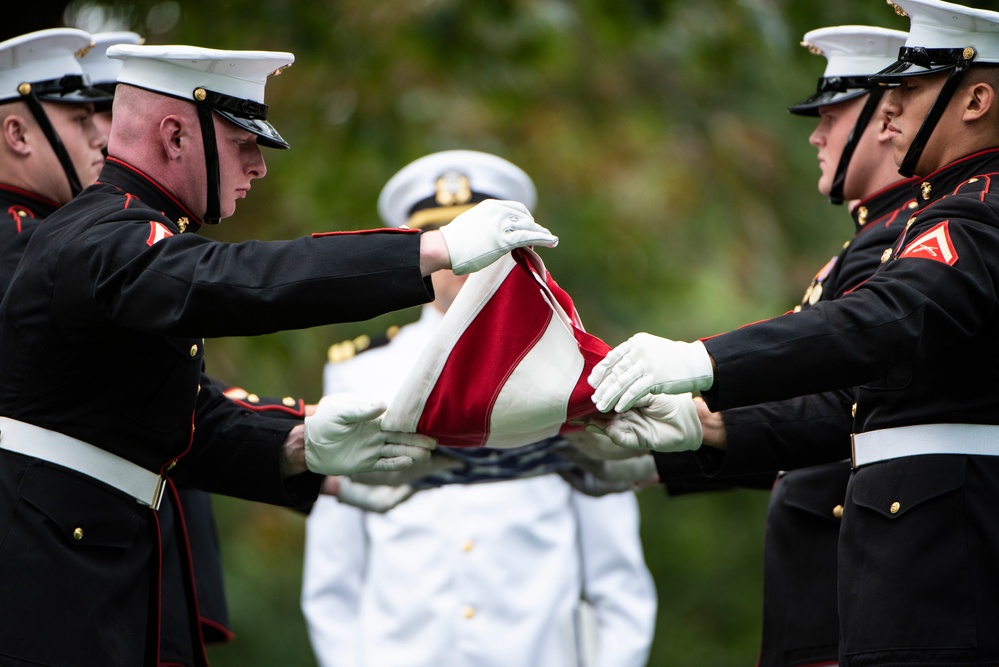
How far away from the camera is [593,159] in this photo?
31.3 ft

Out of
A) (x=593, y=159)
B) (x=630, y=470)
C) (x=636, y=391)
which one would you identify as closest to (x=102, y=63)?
(x=630, y=470)

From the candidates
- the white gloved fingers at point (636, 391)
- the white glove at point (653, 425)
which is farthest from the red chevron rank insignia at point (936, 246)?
the white glove at point (653, 425)

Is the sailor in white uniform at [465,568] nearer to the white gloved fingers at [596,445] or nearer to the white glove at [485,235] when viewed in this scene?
the white gloved fingers at [596,445]

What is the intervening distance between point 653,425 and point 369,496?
1206 millimetres

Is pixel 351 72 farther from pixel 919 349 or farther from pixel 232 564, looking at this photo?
pixel 919 349

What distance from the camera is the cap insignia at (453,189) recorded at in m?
5.41

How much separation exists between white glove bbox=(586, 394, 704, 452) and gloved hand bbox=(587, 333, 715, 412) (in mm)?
502

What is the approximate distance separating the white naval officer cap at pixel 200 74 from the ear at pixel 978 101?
1.76m

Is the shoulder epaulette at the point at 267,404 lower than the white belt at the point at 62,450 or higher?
higher

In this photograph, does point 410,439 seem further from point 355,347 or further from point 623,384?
point 355,347

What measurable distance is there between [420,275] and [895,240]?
1402mm

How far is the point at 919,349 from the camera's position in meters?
3.15

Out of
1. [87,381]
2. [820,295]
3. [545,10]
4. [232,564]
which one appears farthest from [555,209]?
[87,381]

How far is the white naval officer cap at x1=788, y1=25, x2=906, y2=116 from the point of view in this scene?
13.9 feet
